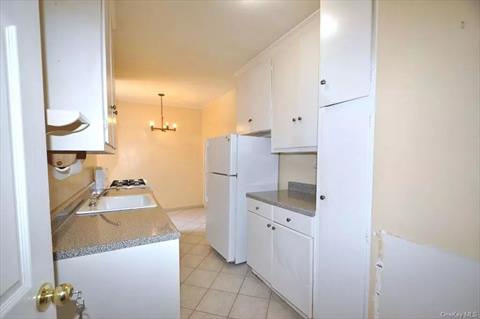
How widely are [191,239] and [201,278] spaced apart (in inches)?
43.3

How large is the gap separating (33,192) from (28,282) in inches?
8.2

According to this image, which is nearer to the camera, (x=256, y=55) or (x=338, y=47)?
(x=338, y=47)

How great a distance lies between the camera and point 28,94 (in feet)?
1.75

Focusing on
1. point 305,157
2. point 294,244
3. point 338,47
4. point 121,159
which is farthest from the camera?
point 121,159

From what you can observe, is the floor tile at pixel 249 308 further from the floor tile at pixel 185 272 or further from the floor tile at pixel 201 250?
the floor tile at pixel 201 250

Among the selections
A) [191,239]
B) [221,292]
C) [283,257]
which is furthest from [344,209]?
[191,239]

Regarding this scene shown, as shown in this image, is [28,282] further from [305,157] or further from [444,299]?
[305,157]

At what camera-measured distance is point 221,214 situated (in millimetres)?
2684

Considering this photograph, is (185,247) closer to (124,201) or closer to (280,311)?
(124,201)

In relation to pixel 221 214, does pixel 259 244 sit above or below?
below

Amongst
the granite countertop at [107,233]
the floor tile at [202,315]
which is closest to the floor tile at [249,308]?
the floor tile at [202,315]

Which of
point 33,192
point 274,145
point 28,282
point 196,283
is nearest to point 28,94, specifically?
point 33,192

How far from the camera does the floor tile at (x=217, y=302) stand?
181 centimetres

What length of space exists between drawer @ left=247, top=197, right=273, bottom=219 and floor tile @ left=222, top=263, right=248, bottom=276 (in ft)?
2.30
